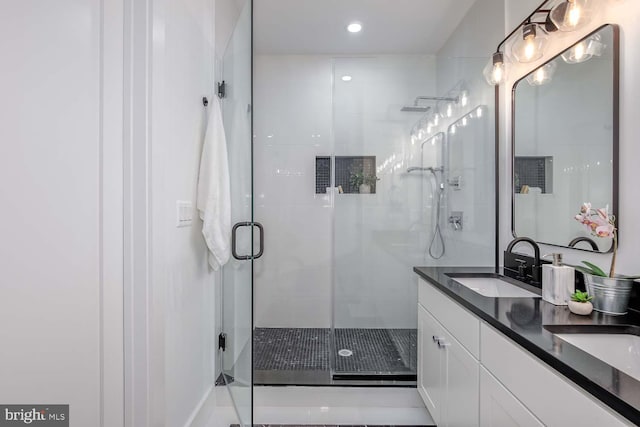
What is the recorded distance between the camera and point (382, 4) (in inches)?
92.1

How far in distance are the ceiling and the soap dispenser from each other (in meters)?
2.05

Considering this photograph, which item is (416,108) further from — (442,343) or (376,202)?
(442,343)

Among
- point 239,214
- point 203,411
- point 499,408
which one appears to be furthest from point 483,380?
point 203,411

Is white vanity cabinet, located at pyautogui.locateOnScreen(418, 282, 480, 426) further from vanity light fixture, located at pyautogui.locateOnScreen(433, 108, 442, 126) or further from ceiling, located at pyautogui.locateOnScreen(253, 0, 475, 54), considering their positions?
ceiling, located at pyautogui.locateOnScreen(253, 0, 475, 54)

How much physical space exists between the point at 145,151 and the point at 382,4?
6.72ft

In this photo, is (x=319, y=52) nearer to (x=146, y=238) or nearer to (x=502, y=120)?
(x=502, y=120)

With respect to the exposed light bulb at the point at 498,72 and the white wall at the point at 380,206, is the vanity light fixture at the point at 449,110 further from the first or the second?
the exposed light bulb at the point at 498,72

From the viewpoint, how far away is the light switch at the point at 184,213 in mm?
1513

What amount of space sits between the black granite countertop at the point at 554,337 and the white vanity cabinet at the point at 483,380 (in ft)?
A: 0.12

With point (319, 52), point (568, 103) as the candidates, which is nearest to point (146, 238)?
point (568, 103)

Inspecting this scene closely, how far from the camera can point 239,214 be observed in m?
1.84

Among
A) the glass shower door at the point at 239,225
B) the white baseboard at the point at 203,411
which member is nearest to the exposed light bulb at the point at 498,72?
the glass shower door at the point at 239,225

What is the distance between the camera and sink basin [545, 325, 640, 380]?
95 cm

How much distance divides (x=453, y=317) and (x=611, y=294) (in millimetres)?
558
